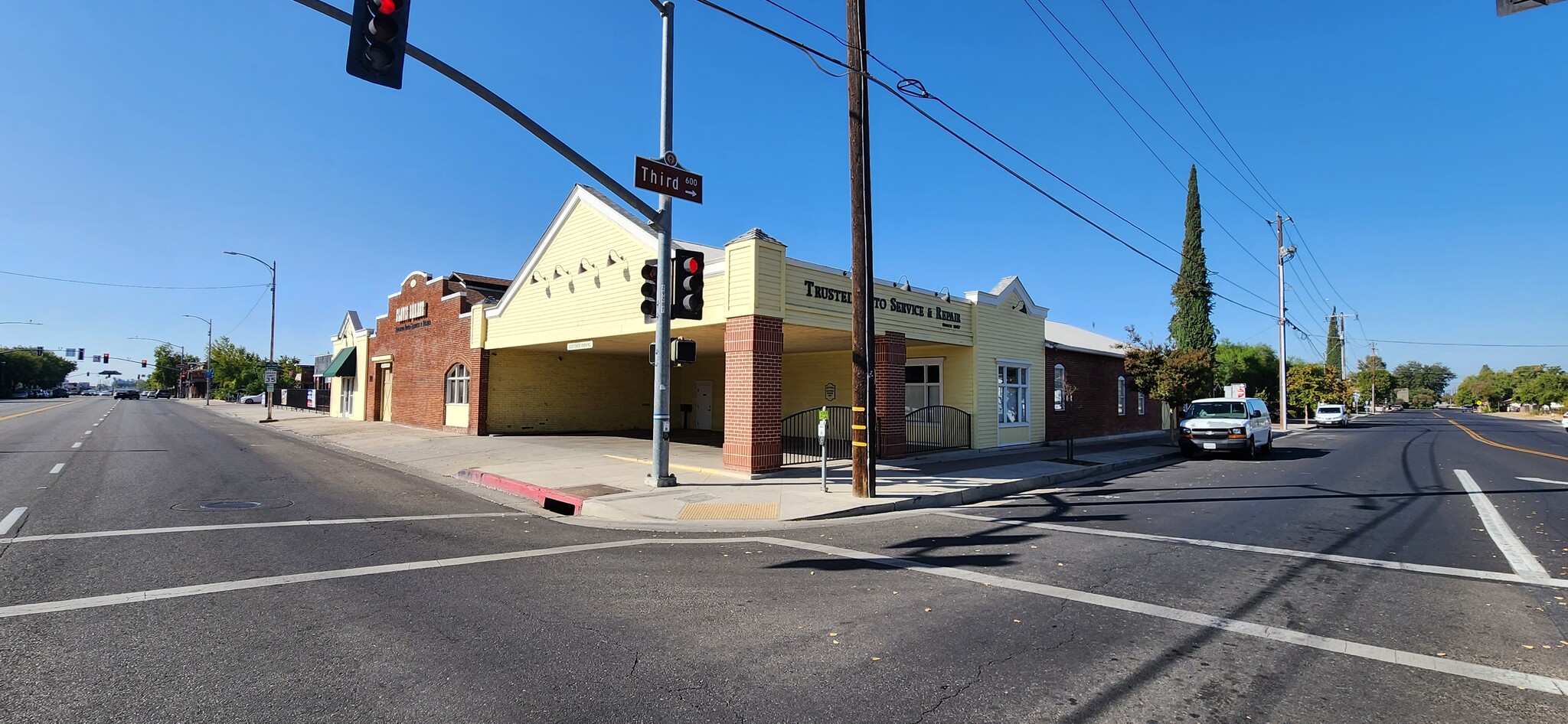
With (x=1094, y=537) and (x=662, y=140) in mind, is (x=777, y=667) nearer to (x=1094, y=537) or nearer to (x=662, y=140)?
(x=1094, y=537)

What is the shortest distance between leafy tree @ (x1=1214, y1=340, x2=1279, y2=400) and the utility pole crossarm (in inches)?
2041

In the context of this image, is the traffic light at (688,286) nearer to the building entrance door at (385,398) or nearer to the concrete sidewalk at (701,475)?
the concrete sidewalk at (701,475)

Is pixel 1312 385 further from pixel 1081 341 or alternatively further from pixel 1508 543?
pixel 1508 543

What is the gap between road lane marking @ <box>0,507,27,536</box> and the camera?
7.84 metres

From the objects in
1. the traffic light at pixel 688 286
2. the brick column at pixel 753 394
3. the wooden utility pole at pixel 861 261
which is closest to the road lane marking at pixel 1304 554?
the wooden utility pole at pixel 861 261

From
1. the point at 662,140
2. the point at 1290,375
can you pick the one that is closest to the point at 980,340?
the point at 662,140

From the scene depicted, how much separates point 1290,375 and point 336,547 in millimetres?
61186

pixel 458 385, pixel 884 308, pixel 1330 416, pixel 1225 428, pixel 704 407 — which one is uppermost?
pixel 884 308

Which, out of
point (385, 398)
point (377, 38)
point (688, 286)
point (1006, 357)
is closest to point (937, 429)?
point (1006, 357)

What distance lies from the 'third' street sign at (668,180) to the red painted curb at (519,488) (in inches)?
201

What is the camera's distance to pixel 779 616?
209 inches

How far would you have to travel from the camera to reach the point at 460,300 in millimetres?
25266

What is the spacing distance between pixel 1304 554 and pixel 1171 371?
17055 millimetres

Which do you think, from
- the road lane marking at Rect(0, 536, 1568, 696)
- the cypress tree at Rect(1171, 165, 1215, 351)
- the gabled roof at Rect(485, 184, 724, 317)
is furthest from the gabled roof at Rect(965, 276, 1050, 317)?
the cypress tree at Rect(1171, 165, 1215, 351)
